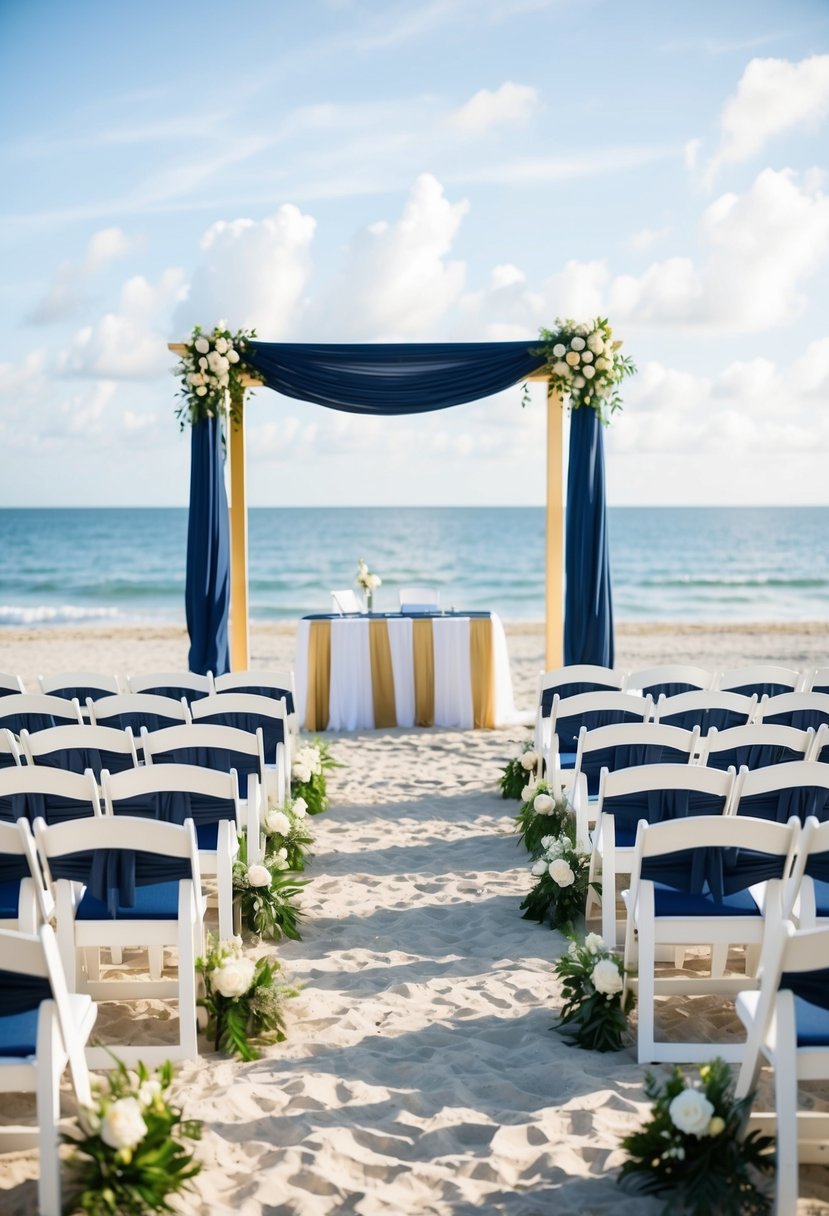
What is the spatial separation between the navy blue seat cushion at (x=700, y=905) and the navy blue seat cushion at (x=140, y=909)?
4.96 ft

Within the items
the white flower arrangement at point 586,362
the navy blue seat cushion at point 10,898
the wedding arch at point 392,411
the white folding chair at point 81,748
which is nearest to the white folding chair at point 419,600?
the wedding arch at point 392,411

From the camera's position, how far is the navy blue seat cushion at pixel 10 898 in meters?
3.44

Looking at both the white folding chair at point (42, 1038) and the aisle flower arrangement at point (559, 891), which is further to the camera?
the aisle flower arrangement at point (559, 891)

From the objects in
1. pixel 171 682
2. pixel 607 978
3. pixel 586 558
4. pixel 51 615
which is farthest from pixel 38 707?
pixel 51 615

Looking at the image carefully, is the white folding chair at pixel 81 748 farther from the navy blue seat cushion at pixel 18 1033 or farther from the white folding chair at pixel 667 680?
the white folding chair at pixel 667 680

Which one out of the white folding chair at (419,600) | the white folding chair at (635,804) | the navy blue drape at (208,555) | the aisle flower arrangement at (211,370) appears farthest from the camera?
the white folding chair at (419,600)

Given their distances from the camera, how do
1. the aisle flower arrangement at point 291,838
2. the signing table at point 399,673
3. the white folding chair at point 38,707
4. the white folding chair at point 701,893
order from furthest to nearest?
1. the signing table at point 399,673
2. the white folding chair at point 38,707
3. the aisle flower arrangement at point 291,838
4. the white folding chair at point 701,893

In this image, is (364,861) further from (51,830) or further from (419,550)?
(419,550)

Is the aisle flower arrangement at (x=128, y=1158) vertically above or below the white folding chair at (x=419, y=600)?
below

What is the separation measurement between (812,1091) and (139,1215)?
1.86 m

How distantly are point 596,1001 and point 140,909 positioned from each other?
4.71 feet

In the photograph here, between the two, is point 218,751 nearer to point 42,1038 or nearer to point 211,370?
point 42,1038

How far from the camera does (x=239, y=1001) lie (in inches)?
133

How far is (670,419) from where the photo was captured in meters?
41.9
